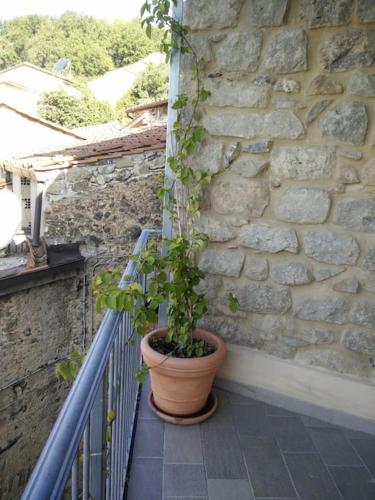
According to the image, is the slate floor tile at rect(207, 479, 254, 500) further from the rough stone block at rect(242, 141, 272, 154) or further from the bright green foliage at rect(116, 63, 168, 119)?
the bright green foliage at rect(116, 63, 168, 119)

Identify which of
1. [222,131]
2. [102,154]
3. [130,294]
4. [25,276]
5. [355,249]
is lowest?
[25,276]

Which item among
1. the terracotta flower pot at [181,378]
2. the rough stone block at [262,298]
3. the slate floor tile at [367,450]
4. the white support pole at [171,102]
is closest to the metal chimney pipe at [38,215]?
the white support pole at [171,102]

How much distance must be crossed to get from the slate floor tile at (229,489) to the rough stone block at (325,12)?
209 cm

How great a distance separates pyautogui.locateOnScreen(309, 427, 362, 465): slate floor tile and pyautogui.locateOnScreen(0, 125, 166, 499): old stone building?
152 inches

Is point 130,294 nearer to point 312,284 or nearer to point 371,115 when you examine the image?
point 312,284

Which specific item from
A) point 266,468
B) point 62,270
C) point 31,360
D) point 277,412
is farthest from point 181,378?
point 31,360

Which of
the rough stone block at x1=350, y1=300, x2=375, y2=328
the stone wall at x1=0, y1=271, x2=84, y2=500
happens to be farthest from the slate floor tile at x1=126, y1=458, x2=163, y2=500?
the stone wall at x1=0, y1=271, x2=84, y2=500

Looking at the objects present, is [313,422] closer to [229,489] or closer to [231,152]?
[229,489]

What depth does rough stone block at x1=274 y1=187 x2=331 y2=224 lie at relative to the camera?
6.28 ft

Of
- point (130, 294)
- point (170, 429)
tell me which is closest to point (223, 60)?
point (130, 294)

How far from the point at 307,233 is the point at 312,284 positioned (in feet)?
0.89

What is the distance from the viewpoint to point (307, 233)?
6.48ft

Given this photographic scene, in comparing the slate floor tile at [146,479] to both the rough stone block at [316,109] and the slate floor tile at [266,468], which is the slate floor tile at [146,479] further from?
the rough stone block at [316,109]

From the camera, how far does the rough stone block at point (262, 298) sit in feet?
6.82
